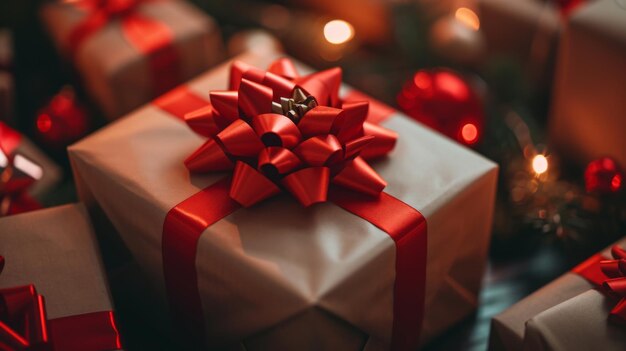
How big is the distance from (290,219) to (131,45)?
569mm

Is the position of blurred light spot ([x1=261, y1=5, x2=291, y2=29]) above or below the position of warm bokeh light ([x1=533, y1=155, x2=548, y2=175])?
below

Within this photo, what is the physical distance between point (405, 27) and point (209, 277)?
688mm

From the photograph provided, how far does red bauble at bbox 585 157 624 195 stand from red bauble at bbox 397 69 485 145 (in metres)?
0.22

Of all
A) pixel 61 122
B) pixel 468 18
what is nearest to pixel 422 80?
pixel 468 18

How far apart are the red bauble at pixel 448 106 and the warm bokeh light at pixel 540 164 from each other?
0.40 ft

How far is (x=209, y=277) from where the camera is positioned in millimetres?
822

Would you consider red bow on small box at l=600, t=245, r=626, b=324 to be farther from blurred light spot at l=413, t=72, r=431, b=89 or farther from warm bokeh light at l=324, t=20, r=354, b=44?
warm bokeh light at l=324, t=20, r=354, b=44

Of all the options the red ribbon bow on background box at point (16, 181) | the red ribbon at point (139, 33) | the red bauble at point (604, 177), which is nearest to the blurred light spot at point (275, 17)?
the red ribbon at point (139, 33)

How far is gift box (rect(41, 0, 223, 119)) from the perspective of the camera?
1.20 m

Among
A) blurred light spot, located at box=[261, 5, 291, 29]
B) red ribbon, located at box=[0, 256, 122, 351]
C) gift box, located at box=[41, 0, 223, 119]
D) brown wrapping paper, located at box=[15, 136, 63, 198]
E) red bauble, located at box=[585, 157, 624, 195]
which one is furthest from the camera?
blurred light spot, located at box=[261, 5, 291, 29]

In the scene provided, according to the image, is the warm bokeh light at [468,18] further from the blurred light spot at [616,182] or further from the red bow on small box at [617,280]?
the red bow on small box at [617,280]

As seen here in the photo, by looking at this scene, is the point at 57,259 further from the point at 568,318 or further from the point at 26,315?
the point at 568,318

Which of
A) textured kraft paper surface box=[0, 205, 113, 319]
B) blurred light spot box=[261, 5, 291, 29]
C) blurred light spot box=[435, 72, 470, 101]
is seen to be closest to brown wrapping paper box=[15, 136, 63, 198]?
textured kraft paper surface box=[0, 205, 113, 319]

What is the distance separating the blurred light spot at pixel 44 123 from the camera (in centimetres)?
124
